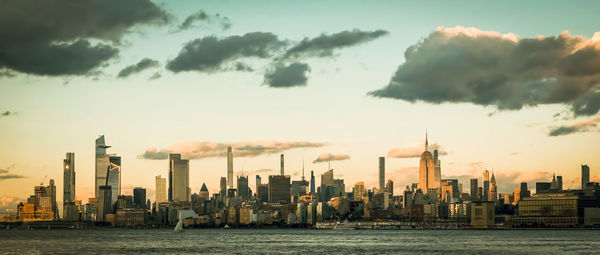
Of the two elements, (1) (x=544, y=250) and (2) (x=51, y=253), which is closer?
(2) (x=51, y=253)

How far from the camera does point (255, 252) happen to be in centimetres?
18912

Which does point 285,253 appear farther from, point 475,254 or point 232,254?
point 475,254

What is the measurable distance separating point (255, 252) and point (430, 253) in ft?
Result: 123

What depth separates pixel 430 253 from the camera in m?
188

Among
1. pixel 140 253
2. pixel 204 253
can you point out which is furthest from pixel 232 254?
pixel 140 253

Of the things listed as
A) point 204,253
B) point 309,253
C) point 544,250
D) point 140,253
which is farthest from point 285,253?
point 544,250

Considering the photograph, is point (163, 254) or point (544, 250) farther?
point (544, 250)

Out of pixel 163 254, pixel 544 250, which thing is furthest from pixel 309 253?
pixel 544 250

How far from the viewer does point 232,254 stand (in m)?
181

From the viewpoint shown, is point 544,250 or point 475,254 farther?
point 544,250

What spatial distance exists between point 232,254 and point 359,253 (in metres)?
26.7

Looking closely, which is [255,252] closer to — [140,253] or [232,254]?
[232,254]

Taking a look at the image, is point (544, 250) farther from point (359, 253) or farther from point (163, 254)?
point (163, 254)

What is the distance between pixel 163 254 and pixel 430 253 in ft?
186
